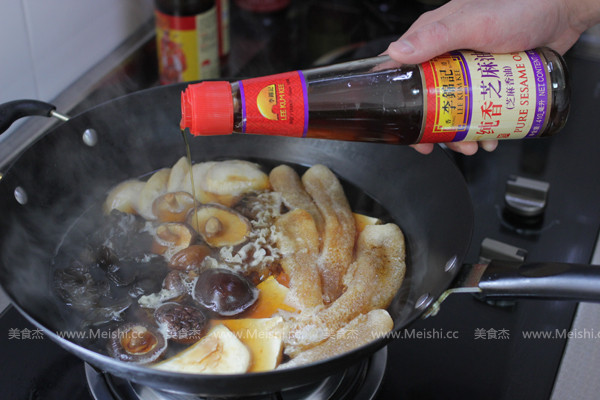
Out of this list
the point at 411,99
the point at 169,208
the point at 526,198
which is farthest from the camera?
the point at 526,198

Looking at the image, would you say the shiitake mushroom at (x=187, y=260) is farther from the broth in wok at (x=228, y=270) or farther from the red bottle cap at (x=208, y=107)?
the red bottle cap at (x=208, y=107)

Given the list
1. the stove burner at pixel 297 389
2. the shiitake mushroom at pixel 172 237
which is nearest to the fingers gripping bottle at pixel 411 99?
the shiitake mushroom at pixel 172 237

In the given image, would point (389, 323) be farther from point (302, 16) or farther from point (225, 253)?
point (302, 16)

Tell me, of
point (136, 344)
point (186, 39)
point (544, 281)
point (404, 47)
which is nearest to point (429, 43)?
point (404, 47)

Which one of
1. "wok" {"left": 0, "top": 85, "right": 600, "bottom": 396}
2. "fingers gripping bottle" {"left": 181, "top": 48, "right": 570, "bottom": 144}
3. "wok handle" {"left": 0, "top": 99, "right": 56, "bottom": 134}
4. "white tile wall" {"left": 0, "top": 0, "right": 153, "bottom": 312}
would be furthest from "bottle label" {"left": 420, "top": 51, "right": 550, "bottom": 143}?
"white tile wall" {"left": 0, "top": 0, "right": 153, "bottom": 312}

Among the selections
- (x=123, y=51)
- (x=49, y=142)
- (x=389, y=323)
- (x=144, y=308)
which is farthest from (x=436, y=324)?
(x=123, y=51)

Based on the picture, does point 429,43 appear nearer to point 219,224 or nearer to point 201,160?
point 219,224

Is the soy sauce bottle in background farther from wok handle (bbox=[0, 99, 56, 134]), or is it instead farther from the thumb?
the thumb

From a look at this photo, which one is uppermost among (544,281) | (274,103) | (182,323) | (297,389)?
(274,103)
